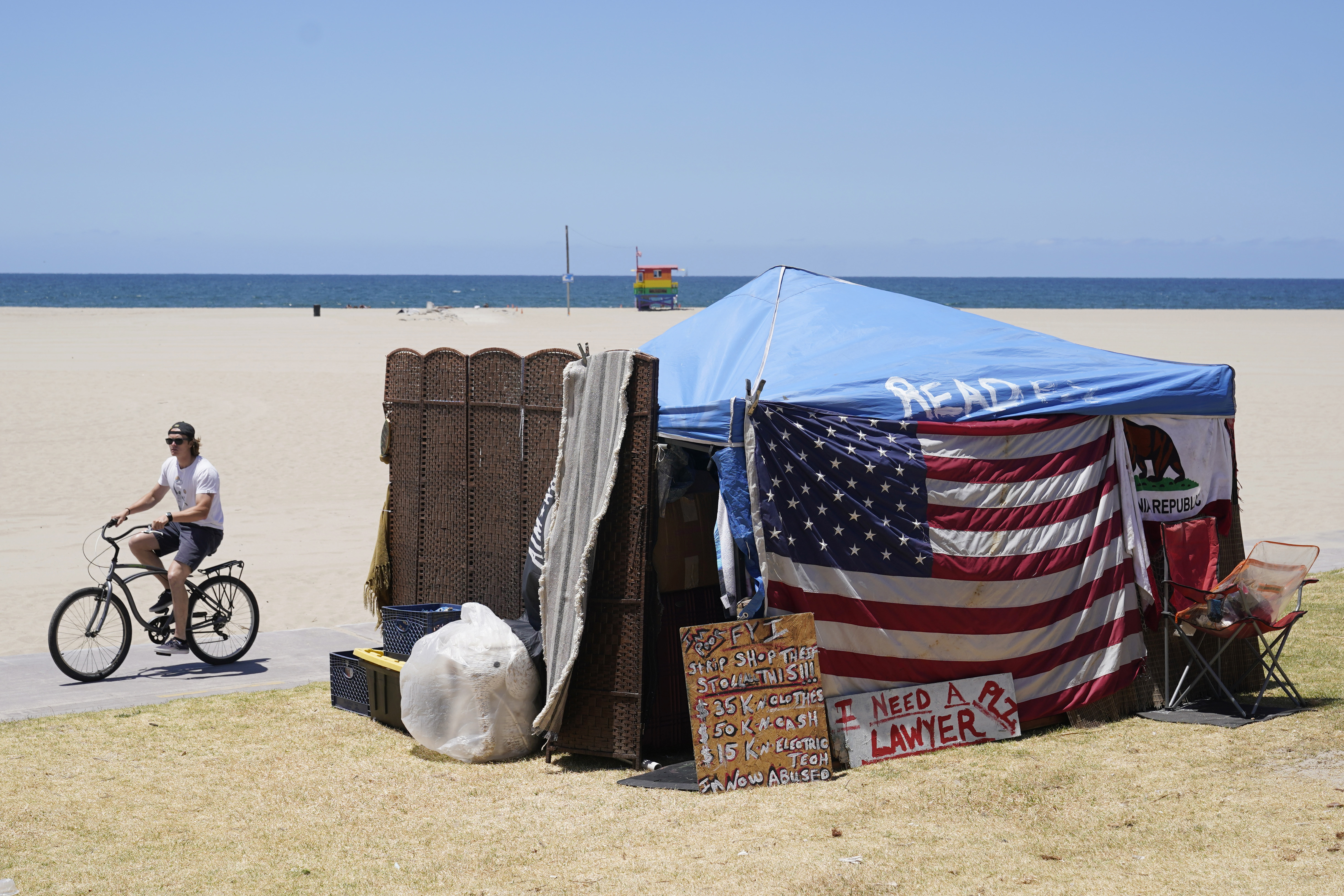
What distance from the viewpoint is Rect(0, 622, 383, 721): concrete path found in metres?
8.02

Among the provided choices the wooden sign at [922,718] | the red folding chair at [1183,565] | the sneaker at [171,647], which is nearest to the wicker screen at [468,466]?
the sneaker at [171,647]

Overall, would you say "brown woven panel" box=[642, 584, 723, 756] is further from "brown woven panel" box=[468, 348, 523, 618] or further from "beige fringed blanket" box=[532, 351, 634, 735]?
"brown woven panel" box=[468, 348, 523, 618]

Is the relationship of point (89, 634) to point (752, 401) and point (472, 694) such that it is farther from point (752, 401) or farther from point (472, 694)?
point (752, 401)

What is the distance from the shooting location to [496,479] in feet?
26.0

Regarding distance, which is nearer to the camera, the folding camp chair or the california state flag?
the folding camp chair

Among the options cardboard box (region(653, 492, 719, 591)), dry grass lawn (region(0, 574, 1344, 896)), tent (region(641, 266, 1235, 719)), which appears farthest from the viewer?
cardboard box (region(653, 492, 719, 591))

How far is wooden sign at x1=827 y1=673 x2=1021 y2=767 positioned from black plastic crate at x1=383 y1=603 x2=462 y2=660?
248 cm

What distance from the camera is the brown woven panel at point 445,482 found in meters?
8.08

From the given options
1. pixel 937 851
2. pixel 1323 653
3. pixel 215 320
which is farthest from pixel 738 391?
pixel 215 320

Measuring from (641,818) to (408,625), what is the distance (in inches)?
92.6

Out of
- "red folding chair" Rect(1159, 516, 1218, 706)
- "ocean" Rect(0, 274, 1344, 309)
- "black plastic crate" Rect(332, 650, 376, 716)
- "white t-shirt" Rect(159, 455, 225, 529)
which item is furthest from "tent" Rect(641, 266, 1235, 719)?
"ocean" Rect(0, 274, 1344, 309)

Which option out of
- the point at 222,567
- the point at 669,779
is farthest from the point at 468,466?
A: the point at 669,779

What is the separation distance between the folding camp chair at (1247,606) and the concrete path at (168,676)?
220 inches

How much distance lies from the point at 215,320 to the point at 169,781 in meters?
51.1
